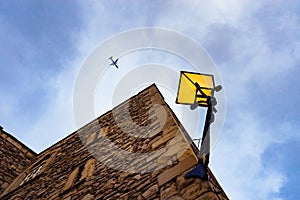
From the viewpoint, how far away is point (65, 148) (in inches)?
254

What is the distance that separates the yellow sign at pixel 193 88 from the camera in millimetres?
3021

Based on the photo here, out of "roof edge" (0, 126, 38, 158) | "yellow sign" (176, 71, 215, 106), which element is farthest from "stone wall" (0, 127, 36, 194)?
"yellow sign" (176, 71, 215, 106)

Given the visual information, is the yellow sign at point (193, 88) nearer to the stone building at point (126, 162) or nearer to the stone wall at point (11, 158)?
the stone building at point (126, 162)

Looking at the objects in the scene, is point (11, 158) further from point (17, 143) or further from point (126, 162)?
point (126, 162)

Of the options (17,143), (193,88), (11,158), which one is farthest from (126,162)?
(17,143)

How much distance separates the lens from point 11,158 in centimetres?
766

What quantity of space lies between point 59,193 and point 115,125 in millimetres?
1841

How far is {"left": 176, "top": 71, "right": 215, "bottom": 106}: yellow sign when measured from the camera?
9.91 feet

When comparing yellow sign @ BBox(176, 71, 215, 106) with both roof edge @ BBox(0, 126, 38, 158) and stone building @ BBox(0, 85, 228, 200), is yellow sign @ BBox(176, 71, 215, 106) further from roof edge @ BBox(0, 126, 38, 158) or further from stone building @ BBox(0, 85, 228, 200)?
roof edge @ BBox(0, 126, 38, 158)

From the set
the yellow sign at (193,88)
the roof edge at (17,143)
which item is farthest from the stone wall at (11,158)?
the yellow sign at (193,88)

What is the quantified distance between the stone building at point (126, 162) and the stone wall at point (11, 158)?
0.03m

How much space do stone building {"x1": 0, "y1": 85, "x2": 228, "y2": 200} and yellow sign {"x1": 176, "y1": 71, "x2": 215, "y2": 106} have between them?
494mm

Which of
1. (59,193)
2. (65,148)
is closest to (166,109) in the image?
(59,193)

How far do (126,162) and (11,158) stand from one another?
16.5ft
